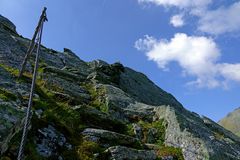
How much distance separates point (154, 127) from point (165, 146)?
3643 mm

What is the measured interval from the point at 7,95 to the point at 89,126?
6.30 meters

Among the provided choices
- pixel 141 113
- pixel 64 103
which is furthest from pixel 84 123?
pixel 141 113

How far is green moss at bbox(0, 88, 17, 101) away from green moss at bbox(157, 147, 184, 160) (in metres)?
11.0

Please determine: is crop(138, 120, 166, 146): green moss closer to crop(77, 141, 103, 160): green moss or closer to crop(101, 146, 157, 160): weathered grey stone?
crop(101, 146, 157, 160): weathered grey stone

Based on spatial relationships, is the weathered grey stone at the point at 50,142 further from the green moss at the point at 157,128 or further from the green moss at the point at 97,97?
the green moss at the point at 97,97

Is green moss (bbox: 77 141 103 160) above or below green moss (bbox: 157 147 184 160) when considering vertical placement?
below

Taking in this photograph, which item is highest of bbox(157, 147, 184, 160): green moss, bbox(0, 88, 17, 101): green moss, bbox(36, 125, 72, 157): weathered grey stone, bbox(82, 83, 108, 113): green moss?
bbox(82, 83, 108, 113): green moss

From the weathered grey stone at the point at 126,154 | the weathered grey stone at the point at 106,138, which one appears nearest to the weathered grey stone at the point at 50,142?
the weathered grey stone at the point at 106,138

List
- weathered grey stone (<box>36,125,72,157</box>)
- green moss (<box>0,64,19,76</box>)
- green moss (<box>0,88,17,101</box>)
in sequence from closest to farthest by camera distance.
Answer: weathered grey stone (<box>36,125,72,157</box>), green moss (<box>0,88,17,101</box>), green moss (<box>0,64,19,76</box>)

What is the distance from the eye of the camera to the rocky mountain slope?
22.2 meters

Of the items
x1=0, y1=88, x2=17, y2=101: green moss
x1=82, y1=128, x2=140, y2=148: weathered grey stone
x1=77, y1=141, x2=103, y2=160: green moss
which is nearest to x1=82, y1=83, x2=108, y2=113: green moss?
x1=82, y1=128, x2=140, y2=148: weathered grey stone

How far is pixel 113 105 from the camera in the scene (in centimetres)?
3553

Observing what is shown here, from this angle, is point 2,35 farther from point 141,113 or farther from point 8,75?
point 141,113

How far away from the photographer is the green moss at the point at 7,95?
1007 inches
